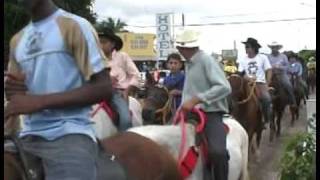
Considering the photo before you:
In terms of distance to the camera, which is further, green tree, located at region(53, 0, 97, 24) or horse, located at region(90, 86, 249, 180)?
green tree, located at region(53, 0, 97, 24)

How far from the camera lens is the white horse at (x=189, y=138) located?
20.6 ft

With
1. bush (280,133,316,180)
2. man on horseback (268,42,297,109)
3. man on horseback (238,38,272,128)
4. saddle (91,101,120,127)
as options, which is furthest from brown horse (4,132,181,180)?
man on horseback (268,42,297,109)

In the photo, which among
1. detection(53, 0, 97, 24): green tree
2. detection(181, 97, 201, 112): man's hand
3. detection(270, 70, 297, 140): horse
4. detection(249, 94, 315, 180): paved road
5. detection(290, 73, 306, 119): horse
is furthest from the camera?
detection(53, 0, 97, 24): green tree

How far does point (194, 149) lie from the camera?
6.73 m

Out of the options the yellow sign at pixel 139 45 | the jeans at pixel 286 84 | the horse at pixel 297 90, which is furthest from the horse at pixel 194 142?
the yellow sign at pixel 139 45

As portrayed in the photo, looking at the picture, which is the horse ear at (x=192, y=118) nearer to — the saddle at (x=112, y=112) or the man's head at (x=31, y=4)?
the saddle at (x=112, y=112)

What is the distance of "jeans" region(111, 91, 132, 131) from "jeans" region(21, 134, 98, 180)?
172 inches

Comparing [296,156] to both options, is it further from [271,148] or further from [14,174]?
[271,148]

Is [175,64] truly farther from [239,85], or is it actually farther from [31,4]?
[31,4]

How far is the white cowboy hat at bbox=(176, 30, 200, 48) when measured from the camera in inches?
284

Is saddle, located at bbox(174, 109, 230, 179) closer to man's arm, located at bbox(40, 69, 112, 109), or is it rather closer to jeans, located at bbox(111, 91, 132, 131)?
jeans, located at bbox(111, 91, 132, 131)

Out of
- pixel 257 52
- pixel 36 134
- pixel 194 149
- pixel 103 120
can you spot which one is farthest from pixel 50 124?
pixel 257 52

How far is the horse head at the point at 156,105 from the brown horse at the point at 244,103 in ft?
3.73

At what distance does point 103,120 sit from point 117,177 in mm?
3894
